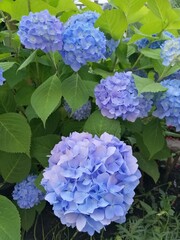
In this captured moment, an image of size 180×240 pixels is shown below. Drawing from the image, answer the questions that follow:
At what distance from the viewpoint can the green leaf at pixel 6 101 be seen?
1210 mm

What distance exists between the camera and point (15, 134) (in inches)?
43.8

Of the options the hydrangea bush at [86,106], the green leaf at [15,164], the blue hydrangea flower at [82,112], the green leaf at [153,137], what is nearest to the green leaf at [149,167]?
the hydrangea bush at [86,106]

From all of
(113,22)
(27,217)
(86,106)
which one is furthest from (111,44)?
(27,217)

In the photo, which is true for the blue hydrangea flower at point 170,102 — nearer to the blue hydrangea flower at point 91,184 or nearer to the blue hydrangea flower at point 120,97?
the blue hydrangea flower at point 120,97

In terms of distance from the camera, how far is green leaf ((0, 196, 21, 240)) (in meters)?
0.99

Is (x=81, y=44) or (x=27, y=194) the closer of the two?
(x=81, y=44)

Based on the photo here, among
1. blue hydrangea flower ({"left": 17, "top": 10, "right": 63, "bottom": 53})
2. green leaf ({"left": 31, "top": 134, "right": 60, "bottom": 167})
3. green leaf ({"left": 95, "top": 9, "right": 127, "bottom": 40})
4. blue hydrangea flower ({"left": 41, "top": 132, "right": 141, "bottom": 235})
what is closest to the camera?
blue hydrangea flower ({"left": 41, "top": 132, "right": 141, "bottom": 235})

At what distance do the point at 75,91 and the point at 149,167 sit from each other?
0.36 m

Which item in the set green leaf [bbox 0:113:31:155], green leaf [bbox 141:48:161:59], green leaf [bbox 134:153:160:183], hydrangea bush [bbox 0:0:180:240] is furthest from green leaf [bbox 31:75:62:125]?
green leaf [bbox 134:153:160:183]

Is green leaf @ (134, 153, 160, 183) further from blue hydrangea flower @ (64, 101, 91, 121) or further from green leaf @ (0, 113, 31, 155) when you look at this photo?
green leaf @ (0, 113, 31, 155)

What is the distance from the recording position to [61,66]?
1146mm

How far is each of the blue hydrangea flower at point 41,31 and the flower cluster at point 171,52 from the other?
25cm

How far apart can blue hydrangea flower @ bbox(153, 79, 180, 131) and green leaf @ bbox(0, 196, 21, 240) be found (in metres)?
0.43

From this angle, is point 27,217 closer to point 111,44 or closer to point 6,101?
point 6,101
